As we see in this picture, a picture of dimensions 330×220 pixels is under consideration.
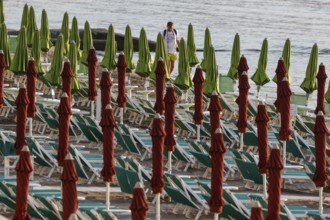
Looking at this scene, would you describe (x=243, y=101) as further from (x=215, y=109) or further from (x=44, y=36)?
(x=44, y=36)

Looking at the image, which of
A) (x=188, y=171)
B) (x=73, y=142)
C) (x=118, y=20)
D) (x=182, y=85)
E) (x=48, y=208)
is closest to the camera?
(x=48, y=208)

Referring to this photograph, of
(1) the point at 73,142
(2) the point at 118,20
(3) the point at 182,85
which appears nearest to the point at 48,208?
(1) the point at 73,142

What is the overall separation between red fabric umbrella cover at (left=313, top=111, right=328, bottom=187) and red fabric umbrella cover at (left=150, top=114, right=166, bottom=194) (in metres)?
2.06

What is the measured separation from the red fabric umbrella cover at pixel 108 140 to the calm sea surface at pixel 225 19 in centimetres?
1962

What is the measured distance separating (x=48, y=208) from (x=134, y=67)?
34.3ft

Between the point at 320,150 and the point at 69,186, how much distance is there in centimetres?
427

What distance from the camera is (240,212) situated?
66.6 ft

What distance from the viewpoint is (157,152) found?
19.6 m

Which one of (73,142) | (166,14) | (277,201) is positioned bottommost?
(166,14)

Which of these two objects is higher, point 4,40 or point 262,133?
point 262,133

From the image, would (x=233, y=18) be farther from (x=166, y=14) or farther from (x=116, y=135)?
(x=116, y=135)

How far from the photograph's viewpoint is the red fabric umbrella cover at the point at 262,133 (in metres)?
21.4

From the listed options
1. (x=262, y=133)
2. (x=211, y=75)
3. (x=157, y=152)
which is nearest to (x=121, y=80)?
(x=211, y=75)


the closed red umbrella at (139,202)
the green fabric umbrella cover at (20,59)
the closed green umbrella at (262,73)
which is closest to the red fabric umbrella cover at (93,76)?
the green fabric umbrella cover at (20,59)
